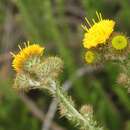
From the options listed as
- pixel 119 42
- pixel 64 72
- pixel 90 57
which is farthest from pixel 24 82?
pixel 64 72

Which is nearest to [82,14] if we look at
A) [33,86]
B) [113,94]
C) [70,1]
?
[70,1]

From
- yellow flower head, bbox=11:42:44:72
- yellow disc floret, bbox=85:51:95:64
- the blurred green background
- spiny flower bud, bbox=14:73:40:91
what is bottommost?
yellow disc floret, bbox=85:51:95:64

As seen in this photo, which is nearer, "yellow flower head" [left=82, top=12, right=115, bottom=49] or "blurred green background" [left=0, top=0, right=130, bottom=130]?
"yellow flower head" [left=82, top=12, right=115, bottom=49]

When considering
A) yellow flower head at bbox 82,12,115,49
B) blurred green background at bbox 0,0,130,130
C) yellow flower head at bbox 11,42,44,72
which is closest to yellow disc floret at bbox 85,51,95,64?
yellow flower head at bbox 82,12,115,49

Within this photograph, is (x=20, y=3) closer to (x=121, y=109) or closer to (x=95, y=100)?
(x=95, y=100)

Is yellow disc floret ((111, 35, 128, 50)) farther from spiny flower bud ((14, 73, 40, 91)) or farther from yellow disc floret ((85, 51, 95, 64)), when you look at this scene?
spiny flower bud ((14, 73, 40, 91))
